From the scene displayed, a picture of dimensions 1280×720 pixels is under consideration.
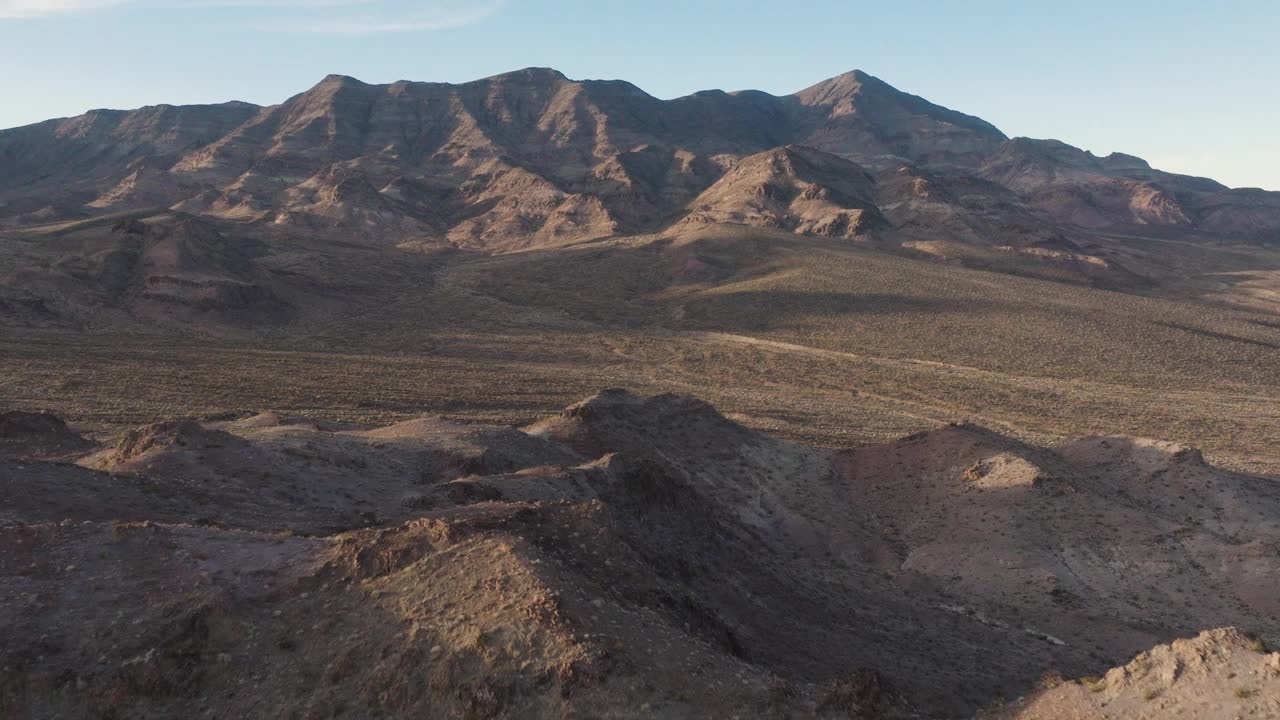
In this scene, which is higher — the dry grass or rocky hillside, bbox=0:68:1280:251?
rocky hillside, bbox=0:68:1280:251

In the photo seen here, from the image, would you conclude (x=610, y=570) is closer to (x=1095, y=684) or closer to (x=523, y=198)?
(x=1095, y=684)

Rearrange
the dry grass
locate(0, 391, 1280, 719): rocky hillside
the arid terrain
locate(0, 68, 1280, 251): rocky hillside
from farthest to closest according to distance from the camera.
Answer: locate(0, 68, 1280, 251): rocky hillside
the dry grass
the arid terrain
locate(0, 391, 1280, 719): rocky hillside

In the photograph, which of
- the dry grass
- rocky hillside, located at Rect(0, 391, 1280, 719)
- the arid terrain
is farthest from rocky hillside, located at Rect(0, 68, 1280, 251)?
rocky hillside, located at Rect(0, 391, 1280, 719)

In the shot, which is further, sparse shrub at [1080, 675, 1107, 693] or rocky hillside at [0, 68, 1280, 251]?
rocky hillside at [0, 68, 1280, 251]

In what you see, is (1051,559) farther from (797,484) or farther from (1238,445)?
(1238,445)

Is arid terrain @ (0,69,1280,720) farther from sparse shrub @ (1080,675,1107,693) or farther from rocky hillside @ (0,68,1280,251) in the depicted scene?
rocky hillside @ (0,68,1280,251)

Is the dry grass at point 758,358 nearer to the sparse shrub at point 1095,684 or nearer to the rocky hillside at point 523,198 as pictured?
the sparse shrub at point 1095,684

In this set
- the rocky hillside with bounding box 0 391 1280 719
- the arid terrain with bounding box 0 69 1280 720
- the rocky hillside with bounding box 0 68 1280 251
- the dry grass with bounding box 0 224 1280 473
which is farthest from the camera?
the rocky hillside with bounding box 0 68 1280 251

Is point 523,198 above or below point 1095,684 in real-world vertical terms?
above

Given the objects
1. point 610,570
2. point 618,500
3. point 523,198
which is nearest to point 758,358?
point 618,500
